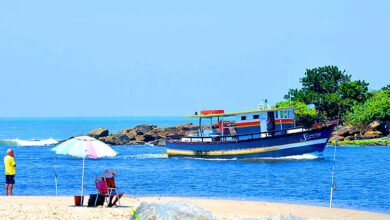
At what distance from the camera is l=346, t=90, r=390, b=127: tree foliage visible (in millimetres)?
73812

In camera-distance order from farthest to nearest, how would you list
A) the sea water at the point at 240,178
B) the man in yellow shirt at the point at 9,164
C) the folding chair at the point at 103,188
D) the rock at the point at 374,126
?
the rock at the point at 374,126
the sea water at the point at 240,178
the man in yellow shirt at the point at 9,164
the folding chair at the point at 103,188

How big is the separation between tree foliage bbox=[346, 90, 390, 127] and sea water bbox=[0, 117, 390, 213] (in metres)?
13.4

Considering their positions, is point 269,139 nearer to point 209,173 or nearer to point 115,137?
point 209,173

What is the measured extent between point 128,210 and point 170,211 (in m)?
8.39

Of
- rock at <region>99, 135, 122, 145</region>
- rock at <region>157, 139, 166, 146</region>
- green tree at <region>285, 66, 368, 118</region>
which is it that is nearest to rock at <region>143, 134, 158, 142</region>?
rock at <region>157, 139, 166, 146</region>

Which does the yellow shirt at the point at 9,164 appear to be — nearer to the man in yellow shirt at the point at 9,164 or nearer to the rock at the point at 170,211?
the man in yellow shirt at the point at 9,164

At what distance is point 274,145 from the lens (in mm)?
53438

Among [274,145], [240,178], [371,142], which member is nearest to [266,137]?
[274,145]

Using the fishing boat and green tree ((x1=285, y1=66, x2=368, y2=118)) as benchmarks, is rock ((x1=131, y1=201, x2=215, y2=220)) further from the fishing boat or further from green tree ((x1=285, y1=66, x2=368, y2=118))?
green tree ((x1=285, y1=66, x2=368, y2=118))

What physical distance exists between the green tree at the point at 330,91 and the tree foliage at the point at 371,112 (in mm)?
3410

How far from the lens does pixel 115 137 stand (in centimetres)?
8544

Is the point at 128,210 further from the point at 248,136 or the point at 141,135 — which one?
the point at 141,135

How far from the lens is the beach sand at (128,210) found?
771 inches

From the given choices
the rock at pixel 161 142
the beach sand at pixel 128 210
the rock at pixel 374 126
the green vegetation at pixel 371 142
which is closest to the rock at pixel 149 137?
the rock at pixel 161 142
